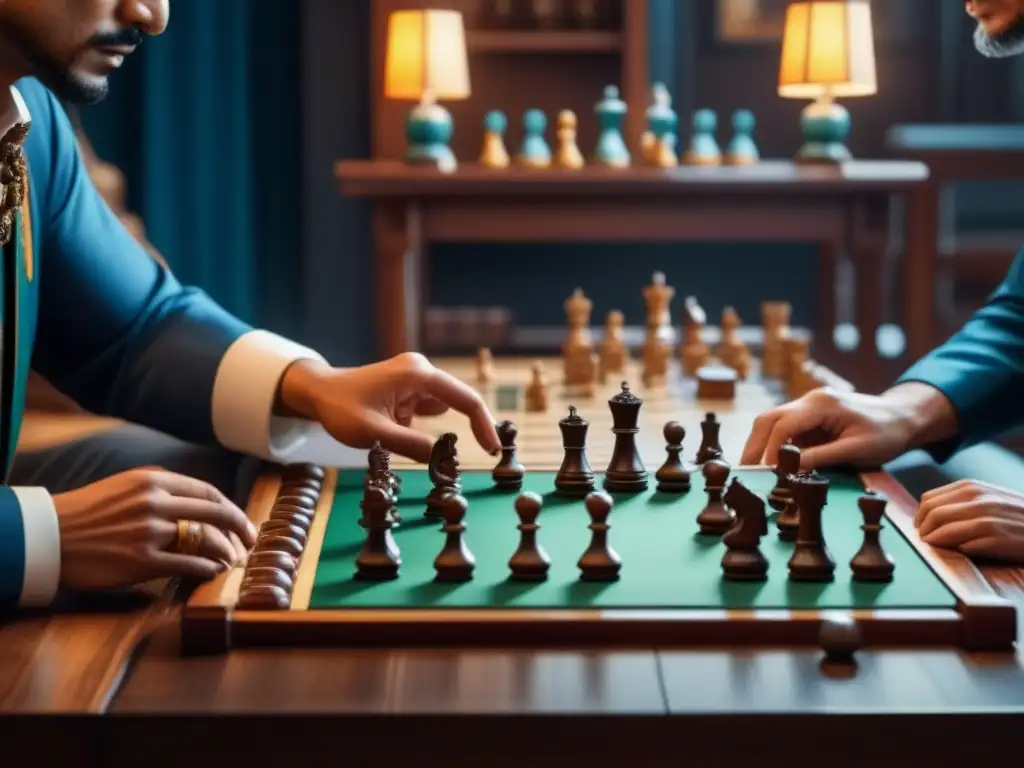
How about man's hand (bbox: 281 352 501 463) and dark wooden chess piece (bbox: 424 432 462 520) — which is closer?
dark wooden chess piece (bbox: 424 432 462 520)

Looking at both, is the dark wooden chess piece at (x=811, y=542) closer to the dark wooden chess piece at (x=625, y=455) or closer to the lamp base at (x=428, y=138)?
the dark wooden chess piece at (x=625, y=455)

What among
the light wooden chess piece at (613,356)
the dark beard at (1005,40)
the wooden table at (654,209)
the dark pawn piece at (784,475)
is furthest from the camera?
the wooden table at (654,209)

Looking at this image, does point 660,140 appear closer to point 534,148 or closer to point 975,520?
point 534,148

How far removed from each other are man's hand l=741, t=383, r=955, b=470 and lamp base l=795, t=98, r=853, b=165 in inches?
103

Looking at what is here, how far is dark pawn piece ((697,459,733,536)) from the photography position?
4.87 feet

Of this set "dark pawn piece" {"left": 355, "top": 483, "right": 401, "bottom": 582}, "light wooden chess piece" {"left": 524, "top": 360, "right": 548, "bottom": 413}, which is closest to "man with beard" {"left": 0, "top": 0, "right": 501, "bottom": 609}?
"dark pawn piece" {"left": 355, "top": 483, "right": 401, "bottom": 582}

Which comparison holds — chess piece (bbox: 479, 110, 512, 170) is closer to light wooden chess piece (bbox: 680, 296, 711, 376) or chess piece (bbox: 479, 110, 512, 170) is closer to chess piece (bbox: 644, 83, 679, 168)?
chess piece (bbox: 644, 83, 679, 168)

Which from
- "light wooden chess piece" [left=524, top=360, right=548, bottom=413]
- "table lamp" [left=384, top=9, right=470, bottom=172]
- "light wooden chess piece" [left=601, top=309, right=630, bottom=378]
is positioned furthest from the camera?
"table lamp" [left=384, top=9, right=470, bottom=172]

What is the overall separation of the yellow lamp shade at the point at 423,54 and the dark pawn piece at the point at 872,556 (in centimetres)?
353

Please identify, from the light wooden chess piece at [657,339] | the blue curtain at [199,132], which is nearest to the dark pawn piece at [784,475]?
the light wooden chess piece at [657,339]

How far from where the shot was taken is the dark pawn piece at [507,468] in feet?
5.62

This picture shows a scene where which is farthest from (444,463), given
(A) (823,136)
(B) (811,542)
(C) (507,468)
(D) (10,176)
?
(A) (823,136)

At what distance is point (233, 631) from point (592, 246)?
5.29 meters

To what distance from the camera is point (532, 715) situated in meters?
1.07
